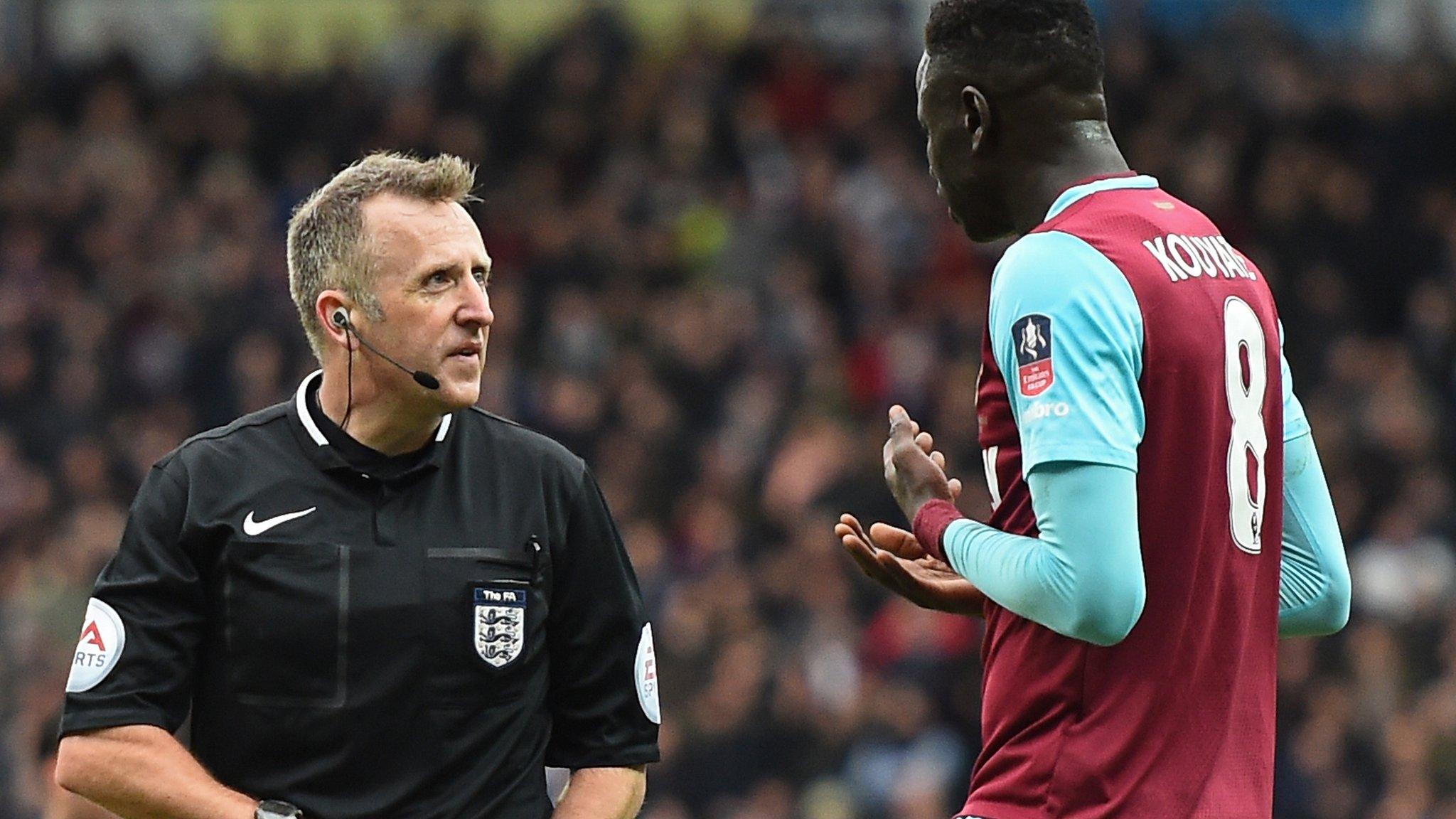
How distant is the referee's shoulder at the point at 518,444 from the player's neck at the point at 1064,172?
1039mm

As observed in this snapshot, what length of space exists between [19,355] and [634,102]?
4411mm

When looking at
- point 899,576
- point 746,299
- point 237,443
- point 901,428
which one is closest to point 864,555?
point 899,576

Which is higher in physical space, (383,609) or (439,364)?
(439,364)

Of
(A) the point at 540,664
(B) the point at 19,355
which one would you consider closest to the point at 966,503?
(B) the point at 19,355

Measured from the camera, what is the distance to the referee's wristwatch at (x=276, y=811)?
382cm

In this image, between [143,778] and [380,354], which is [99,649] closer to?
[143,778]

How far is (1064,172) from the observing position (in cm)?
361

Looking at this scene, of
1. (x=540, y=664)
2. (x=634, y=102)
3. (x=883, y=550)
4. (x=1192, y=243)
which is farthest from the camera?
(x=634, y=102)

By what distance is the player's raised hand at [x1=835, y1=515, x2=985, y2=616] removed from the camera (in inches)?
150

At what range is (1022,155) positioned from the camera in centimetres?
363

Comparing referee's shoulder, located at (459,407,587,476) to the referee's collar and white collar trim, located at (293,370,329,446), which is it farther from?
white collar trim, located at (293,370,329,446)

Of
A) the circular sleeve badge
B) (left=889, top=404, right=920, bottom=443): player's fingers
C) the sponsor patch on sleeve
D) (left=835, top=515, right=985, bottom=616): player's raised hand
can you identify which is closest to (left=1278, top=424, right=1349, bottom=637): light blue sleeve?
(left=835, top=515, right=985, bottom=616): player's raised hand

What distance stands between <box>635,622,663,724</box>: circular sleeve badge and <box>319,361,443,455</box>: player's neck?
21.8 inches

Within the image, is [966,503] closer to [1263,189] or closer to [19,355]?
[1263,189]
